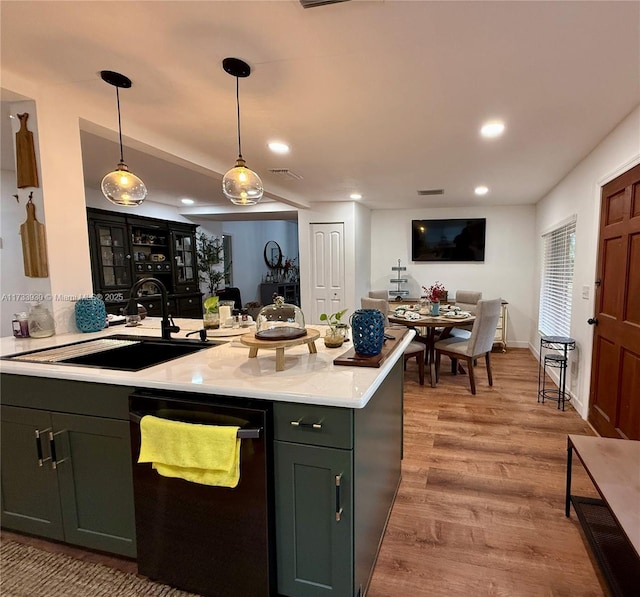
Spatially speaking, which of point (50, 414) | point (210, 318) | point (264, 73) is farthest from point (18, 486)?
point (264, 73)

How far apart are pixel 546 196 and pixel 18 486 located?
608 cm

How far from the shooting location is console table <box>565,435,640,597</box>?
1370 mm

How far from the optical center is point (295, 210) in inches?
240

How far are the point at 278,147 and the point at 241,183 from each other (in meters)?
1.09

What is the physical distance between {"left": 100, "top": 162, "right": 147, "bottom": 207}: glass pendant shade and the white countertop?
1.02 metres

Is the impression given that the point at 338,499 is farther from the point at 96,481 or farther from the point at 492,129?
the point at 492,129

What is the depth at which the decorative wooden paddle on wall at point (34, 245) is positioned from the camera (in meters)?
2.17

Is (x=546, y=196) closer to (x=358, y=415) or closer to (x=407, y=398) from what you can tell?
(x=407, y=398)

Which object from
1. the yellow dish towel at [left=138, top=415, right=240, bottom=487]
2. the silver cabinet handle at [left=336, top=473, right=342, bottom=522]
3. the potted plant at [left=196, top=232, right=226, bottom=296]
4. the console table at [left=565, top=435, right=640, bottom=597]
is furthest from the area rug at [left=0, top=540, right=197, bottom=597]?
the potted plant at [left=196, top=232, right=226, bottom=296]

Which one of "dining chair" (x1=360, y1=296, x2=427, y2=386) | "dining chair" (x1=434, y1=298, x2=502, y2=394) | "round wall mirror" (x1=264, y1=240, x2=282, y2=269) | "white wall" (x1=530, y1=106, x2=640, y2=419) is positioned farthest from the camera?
"round wall mirror" (x1=264, y1=240, x2=282, y2=269)

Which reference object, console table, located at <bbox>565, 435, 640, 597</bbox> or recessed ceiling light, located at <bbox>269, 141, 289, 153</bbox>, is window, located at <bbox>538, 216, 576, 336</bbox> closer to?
console table, located at <bbox>565, 435, 640, 597</bbox>

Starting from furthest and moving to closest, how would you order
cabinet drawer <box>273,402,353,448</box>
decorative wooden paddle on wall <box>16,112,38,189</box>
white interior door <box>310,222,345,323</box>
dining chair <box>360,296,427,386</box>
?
white interior door <box>310,222,345,323</box>, dining chair <box>360,296,427,386</box>, decorative wooden paddle on wall <box>16,112,38,189</box>, cabinet drawer <box>273,402,353,448</box>

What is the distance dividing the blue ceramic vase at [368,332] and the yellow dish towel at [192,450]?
63 cm

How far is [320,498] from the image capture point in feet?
4.29
